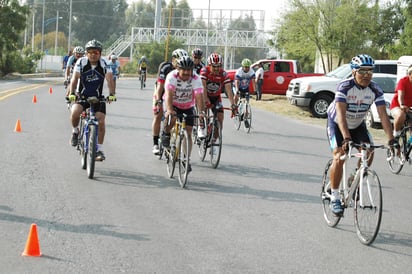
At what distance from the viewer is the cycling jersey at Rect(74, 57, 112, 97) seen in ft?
38.3

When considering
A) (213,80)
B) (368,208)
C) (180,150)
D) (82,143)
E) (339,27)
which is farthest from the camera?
(339,27)

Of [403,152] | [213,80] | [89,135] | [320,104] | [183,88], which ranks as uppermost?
[213,80]

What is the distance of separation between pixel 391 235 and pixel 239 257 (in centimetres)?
209

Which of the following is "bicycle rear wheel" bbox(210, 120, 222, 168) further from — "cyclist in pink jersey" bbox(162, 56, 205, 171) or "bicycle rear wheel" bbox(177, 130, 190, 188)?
"bicycle rear wheel" bbox(177, 130, 190, 188)

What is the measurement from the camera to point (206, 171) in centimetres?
1252

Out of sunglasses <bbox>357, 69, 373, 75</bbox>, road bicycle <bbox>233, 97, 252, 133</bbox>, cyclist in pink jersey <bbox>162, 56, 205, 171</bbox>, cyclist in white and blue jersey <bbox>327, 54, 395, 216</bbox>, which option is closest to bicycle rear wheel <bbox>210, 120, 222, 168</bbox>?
cyclist in pink jersey <bbox>162, 56, 205, 171</bbox>

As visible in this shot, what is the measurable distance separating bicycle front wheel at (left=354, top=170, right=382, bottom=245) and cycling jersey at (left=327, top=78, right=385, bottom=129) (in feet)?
3.41

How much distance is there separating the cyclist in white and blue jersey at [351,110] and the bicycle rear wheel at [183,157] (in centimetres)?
264

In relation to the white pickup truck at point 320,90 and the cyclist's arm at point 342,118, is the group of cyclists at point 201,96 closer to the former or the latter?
the cyclist's arm at point 342,118

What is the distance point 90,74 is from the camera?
11.7 metres

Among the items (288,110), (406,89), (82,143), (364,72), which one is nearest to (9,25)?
(288,110)

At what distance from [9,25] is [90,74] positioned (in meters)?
43.1

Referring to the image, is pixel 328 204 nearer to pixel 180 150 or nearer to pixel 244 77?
pixel 180 150

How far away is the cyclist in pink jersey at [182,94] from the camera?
11.2m
